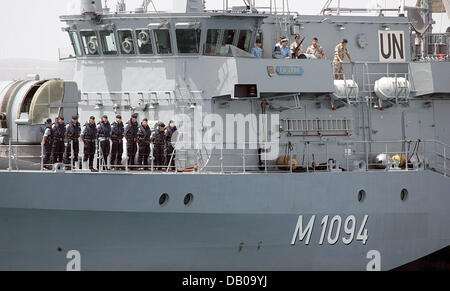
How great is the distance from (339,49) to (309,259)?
537 cm

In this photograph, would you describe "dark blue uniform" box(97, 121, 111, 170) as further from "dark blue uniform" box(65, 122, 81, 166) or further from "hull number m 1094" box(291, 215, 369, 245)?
"hull number m 1094" box(291, 215, 369, 245)

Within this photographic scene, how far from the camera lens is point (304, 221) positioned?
17656mm

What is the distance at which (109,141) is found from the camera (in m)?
17.2

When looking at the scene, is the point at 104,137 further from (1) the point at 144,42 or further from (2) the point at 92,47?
(2) the point at 92,47

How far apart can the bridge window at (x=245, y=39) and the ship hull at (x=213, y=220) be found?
3.37 meters

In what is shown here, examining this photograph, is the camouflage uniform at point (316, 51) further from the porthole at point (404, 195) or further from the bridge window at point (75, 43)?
the bridge window at point (75, 43)

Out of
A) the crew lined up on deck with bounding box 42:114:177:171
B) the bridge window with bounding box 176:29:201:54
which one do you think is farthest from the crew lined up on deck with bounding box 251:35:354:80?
the crew lined up on deck with bounding box 42:114:177:171

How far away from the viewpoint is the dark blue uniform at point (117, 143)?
55.9ft

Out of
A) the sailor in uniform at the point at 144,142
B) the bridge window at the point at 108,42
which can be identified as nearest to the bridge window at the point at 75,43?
the bridge window at the point at 108,42

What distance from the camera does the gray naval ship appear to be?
16.0 metres

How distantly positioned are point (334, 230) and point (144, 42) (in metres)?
6.22

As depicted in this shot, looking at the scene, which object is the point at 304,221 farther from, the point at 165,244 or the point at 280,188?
the point at 165,244

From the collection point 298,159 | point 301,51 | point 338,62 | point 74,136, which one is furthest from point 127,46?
point 338,62
